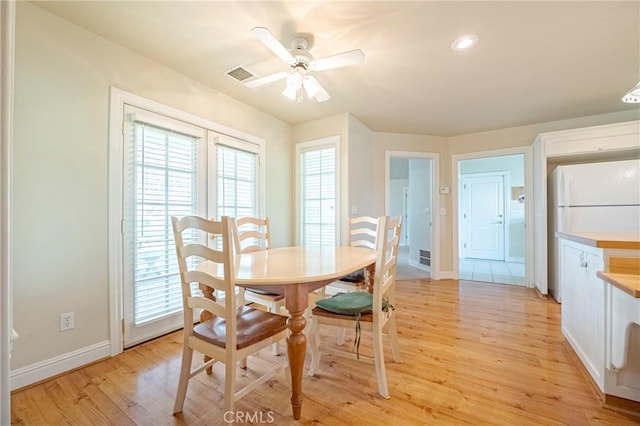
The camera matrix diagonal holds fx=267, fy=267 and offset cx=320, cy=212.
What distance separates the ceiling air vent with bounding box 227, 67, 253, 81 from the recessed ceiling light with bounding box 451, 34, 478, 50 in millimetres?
1708

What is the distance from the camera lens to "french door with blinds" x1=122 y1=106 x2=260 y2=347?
2.08m

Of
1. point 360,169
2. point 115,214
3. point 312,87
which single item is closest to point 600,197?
point 360,169

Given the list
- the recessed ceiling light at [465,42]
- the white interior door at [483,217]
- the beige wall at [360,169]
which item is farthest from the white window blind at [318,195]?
the white interior door at [483,217]

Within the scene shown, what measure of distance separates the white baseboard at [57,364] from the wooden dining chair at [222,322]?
96cm

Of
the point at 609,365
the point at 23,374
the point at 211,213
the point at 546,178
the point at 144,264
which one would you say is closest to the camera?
the point at 609,365

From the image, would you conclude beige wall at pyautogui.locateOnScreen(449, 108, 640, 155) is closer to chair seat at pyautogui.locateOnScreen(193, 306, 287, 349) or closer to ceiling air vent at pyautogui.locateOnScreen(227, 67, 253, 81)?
ceiling air vent at pyautogui.locateOnScreen(227, 67, 253, 81)

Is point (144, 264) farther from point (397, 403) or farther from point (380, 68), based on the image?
point (380, 68)

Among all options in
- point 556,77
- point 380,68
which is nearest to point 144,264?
point 380,68

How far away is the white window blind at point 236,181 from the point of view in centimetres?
283

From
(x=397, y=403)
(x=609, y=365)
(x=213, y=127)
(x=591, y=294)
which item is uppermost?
(x=213, y=127)

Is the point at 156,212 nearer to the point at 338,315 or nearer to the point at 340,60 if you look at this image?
the point at 338,315

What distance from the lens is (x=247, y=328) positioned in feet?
4.48

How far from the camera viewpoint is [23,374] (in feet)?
5.21

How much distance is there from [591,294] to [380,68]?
2.20 m
